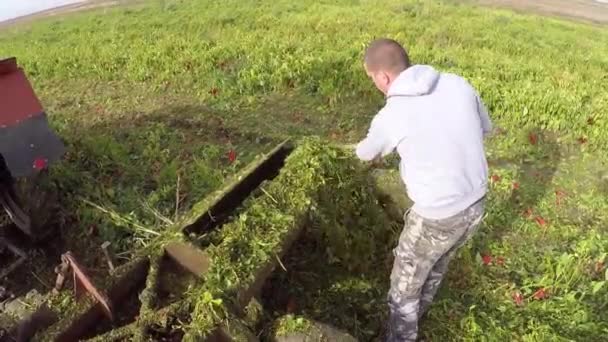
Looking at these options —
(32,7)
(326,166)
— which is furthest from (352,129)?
(32,7)

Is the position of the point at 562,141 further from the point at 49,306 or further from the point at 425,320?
the point at 49,306

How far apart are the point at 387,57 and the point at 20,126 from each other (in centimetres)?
316

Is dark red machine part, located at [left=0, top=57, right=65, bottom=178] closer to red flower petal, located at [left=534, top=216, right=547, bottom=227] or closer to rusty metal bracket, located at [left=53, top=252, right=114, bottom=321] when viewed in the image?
rusty metal bracket, located at [left=53, top=252, right=114, bottom=321]

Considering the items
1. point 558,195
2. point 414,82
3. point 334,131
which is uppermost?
point 414,82

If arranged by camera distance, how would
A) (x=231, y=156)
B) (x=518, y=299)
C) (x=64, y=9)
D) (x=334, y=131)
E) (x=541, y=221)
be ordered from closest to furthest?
(x=518, y=299)
(x=541, y=221)
(x=231, y=156)
(x=334, y=131)
(x=64, y=9)

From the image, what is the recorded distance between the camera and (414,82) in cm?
350

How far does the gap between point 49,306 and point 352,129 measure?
4.90m

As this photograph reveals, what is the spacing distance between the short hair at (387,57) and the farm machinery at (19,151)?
3.04 metres

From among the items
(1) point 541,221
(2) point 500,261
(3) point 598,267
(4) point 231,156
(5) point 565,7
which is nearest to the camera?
(3) point 598,267

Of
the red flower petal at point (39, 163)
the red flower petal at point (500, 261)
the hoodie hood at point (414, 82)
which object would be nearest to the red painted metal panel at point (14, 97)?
the red flower petal at point (39, 163)

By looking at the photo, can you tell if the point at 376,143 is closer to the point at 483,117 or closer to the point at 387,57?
the point at 387,57

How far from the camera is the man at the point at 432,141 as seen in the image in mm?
3521

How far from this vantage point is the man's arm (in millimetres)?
3660

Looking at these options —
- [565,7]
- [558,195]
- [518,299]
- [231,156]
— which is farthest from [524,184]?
[565,7]
